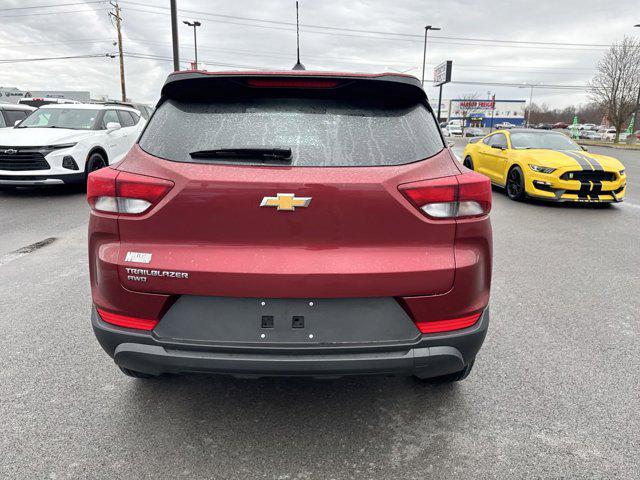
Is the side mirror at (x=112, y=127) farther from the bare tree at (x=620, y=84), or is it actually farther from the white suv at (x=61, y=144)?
the bare tree at (x=620, y=84)

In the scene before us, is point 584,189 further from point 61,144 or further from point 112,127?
point 61,144

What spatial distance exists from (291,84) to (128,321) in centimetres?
131

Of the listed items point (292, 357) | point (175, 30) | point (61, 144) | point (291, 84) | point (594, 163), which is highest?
point (175, 30)

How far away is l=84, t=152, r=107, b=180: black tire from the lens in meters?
9.77

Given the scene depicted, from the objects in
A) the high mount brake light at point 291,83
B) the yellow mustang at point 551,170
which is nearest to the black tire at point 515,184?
the yellow mustang at point 551,170

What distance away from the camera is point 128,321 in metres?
2.15

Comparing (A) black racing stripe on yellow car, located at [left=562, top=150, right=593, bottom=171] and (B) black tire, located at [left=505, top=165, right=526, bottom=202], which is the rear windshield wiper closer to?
(A) black racing stripe on yellow car, located at [left=562, top=150, right=593, bottom=171]

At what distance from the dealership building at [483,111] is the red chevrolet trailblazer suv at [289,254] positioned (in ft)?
293

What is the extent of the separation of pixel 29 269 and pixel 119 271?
3669 mm

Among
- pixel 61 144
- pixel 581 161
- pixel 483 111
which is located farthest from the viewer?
pixel 483 111

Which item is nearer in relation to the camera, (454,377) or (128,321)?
(128,321)

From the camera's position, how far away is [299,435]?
7.85ft

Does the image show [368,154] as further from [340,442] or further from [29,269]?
[29,269]

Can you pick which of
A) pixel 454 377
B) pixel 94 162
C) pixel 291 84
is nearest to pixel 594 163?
pixel 454 377
